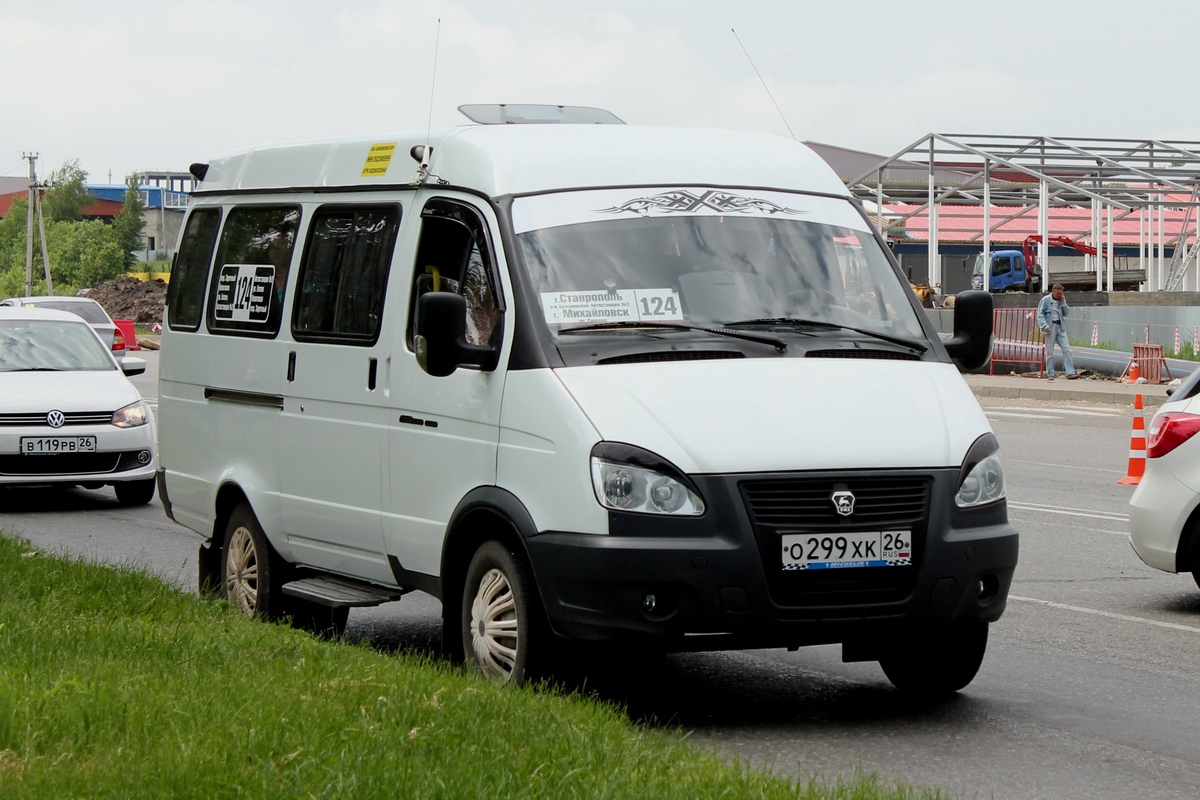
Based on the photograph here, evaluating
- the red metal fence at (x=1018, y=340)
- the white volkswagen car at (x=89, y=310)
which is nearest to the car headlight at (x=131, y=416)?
the white volkswagen car at (x=89, y=310)

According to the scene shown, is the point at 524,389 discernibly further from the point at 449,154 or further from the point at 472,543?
the point at 449,154

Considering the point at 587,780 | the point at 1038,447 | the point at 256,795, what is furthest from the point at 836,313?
the point at 1038,447

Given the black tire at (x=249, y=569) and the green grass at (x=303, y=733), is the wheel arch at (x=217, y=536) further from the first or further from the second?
the green grass at (x=303, y=733)

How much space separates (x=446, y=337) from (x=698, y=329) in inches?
37.5

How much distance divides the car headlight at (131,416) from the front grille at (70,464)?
0.24m

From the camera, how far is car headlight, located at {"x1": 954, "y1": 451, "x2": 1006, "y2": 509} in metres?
6.31

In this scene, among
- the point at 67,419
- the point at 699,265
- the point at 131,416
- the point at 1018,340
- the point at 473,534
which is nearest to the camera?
the point at 473,534

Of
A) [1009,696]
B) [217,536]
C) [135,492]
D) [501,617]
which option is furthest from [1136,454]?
[501,617]

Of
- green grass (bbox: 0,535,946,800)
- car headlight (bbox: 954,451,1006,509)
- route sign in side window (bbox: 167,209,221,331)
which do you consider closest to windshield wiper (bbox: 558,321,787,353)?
car headlight (bbox: 954,451,1006,509)

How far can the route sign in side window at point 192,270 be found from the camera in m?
9.28

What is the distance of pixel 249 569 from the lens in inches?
340

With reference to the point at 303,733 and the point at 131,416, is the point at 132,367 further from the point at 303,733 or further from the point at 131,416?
the point at 303,733

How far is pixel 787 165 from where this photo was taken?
7.41 m

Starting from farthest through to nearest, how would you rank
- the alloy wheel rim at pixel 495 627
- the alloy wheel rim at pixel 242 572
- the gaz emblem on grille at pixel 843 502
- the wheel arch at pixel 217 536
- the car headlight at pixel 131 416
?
the car headlight at pixel 131 416 → the wheel arch at pixel 217 536 → the alloy wheel rim at pixel 242 572 → the alloy wheel rim at pixel 495 627 → the gaz emblem on grille at pixel 843 502
